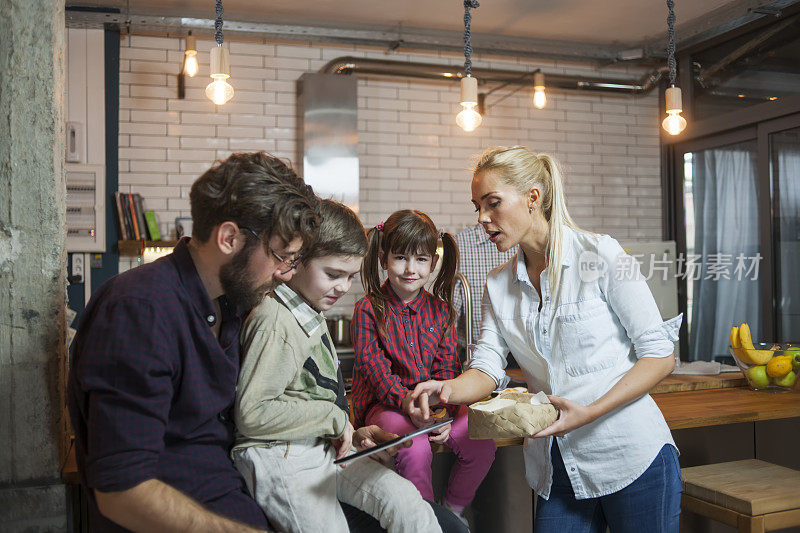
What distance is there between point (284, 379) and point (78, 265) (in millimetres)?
4267

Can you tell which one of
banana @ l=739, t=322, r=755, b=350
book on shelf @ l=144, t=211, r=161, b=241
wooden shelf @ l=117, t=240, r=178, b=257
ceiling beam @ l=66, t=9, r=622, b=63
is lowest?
banana @ l=739, t=322, r=755, b=350

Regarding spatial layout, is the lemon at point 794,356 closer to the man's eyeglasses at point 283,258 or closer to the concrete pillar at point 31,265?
the man's eyeglasses at point 283,258

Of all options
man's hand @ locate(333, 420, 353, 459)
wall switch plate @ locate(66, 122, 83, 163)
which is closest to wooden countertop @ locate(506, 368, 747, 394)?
man's hand @ locate(333, 420, 353, 459)

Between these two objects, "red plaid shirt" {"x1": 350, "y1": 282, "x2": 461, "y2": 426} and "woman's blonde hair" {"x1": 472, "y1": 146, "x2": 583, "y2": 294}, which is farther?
"red plaid shirt" {"x1": 350, "y1": 282, "x2": 461, "y2": 426}

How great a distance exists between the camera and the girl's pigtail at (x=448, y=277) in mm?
2973

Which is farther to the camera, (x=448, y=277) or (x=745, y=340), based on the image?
(x=745, y=340)

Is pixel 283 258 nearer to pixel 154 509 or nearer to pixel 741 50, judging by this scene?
pixel 154 509

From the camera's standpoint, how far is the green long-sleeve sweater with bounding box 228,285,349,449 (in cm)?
168

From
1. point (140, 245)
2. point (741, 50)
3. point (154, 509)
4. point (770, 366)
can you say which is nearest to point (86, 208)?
point (140, 245)

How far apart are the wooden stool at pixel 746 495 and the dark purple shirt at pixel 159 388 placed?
1679mm

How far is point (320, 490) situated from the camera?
1.76 meters

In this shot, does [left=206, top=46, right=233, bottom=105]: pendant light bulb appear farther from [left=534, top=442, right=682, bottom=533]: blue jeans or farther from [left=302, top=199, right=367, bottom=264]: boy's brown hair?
[left=534, top=442, right=682, bottom=533]: blue jeans

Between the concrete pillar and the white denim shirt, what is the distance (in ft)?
4.32

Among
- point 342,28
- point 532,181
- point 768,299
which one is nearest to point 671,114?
point 768,299
